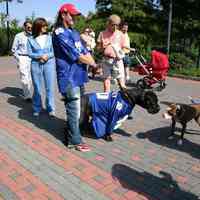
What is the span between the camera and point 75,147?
482cm

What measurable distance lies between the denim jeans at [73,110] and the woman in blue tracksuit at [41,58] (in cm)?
175

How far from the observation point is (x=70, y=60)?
443 centimetres

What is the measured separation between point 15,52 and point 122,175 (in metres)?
4.37

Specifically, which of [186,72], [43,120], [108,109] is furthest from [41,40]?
[186,72]

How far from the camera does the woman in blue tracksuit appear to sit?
605cm

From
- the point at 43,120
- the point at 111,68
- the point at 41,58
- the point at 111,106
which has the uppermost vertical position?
the point at 41,58

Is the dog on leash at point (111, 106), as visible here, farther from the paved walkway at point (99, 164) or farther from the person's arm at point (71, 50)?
the person's arm at point (71, 50)

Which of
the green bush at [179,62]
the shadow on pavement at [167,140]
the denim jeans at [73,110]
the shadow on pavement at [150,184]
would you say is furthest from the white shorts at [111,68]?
the green bush at [179,62]

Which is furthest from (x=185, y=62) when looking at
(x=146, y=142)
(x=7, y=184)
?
(x=7, y=184)

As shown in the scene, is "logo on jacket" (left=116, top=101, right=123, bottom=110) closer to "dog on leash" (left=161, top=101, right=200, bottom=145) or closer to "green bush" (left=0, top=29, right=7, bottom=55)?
"dog on leash" (left=161, top=101, right=200, bottom=145)

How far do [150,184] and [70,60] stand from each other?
72.9 inches

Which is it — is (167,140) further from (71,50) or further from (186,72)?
(186,72)

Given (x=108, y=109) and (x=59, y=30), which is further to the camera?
(x=108, y=109)

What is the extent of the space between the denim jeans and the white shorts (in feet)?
6.79
